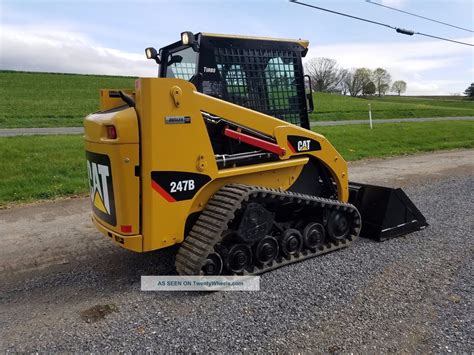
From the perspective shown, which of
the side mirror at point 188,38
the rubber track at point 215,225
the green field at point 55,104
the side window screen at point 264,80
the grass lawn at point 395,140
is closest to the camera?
the rubber track at point 215,225

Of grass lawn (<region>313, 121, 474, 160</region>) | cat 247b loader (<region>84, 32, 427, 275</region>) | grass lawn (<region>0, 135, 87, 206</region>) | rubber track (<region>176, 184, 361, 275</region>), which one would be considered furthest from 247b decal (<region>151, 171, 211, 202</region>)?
grass lawn (<region>313, 121, 474, 160</region>)

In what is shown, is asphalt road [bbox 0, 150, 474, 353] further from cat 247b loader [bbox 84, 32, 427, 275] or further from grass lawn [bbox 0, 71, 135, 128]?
grass lawn [bbox 0, 71, 135, 128]

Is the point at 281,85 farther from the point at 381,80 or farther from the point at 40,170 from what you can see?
the point at 381,80

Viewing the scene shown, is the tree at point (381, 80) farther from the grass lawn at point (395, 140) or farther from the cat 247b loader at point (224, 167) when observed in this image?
the cat 247b loader at point (224, 167)

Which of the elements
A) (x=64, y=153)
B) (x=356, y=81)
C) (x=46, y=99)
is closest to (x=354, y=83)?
(x=356, y=81)

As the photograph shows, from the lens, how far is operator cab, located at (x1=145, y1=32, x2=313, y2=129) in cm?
433

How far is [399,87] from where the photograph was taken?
3703 inches

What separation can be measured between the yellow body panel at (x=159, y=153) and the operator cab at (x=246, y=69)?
41 centimetres

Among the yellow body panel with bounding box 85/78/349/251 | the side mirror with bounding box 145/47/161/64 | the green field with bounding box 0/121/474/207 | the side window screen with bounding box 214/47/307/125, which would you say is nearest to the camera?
the yellow body panel with bounding box 85/78/349/251

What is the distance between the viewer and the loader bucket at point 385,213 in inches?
209

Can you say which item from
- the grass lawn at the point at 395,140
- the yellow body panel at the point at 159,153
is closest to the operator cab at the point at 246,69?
the yellow body panel at the point at 159,153

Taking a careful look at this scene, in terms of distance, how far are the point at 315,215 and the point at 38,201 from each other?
5.11 meters

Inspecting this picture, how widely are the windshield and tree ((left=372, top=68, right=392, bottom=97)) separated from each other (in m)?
78.9

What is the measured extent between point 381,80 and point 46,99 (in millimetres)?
68488
